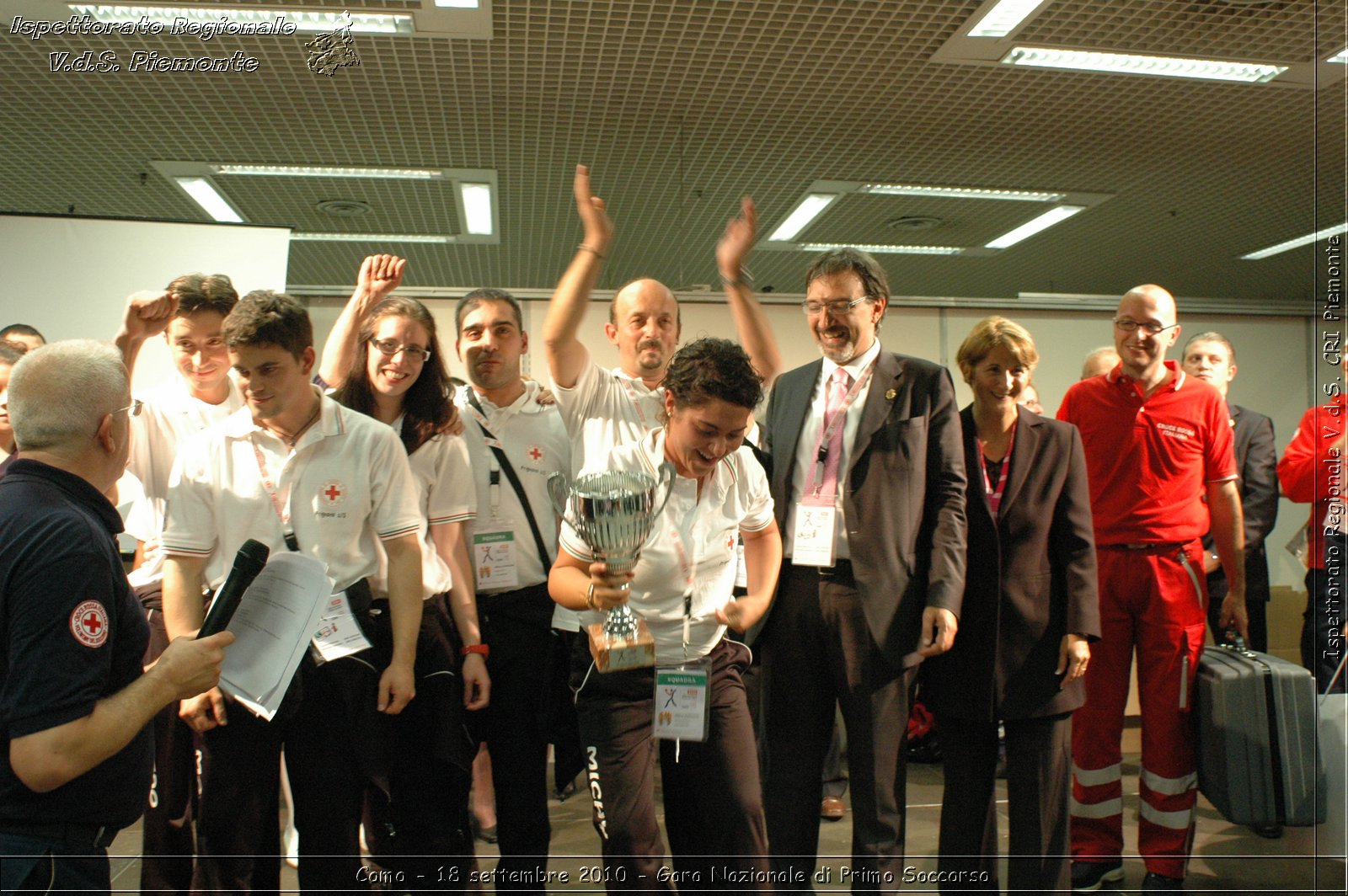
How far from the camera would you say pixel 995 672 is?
2.46m

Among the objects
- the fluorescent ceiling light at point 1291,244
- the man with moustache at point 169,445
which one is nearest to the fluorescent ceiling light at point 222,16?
the man with moustache at point 169,445

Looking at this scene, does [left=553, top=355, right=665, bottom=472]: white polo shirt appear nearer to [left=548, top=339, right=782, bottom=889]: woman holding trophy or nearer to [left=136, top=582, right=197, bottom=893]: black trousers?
[left=548, top=339, right=782, bottom=889]: woman holding trophy

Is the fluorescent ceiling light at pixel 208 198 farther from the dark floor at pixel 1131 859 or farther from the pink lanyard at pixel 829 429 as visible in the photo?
the pink lanyard at pixel 829 429

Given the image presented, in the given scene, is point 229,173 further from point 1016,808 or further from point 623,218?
point 1016,808

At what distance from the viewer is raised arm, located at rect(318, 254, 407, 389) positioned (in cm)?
241

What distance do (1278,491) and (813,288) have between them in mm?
2919

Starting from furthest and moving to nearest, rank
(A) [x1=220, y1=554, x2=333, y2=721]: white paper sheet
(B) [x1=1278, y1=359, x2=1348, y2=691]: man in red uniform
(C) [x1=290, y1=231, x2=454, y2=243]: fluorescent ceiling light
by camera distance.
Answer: (C) [x1=290, y1=231, x2=454, y2=243]: fluorescent ceiling light, (B) [x1=1278, y1=359, x2=1348, y2=691]: man in red uniform, (A) [x1=220, y1=554, x2=333, y2=721]: white paper sheet

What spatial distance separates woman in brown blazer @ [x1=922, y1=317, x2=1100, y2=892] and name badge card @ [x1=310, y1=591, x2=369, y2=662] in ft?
4.93

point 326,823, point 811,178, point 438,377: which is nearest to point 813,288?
point 438,377

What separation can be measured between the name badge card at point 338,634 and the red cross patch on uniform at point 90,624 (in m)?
0.57

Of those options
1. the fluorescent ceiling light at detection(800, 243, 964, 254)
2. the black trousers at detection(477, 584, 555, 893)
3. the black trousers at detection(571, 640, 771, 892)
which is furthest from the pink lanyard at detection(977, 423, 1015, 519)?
the fluorescent ceiling light at detection(800, 243, 964, 254)

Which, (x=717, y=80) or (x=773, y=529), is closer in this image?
(x=773, y=529)

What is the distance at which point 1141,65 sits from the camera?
12.8 ft

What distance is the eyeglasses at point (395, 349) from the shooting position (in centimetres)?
239
